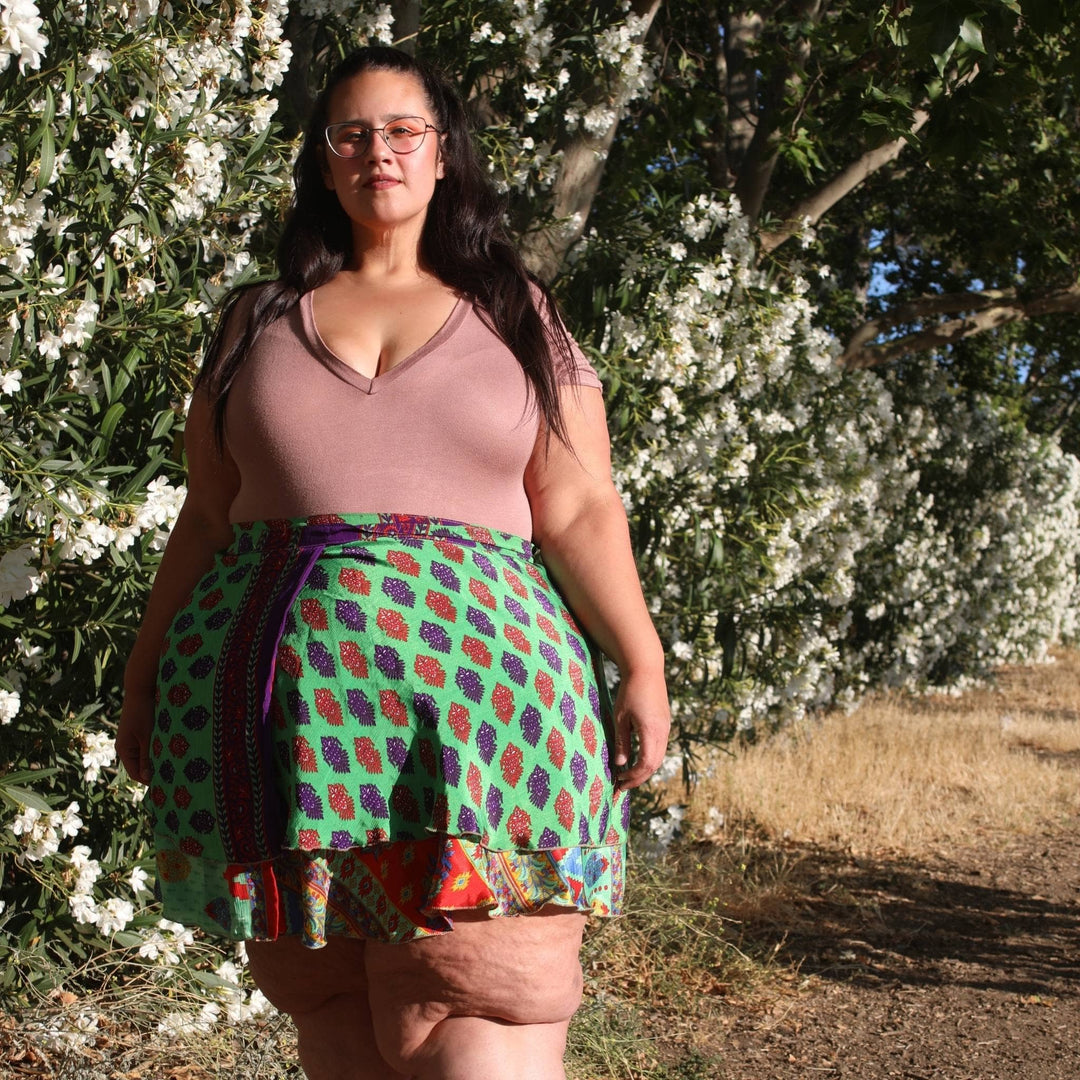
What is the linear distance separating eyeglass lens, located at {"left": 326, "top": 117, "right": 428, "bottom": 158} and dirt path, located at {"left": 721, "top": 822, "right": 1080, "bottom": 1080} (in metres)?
2.57

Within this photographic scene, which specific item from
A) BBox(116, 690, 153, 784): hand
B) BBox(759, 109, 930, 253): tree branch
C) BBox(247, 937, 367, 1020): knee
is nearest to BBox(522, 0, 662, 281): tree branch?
BBox(759, 109, 930, 253): tree branch

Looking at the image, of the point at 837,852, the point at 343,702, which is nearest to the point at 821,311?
the point at 837,852

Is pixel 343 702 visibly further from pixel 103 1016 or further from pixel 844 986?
pixel 844 986

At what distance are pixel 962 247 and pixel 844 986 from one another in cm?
633

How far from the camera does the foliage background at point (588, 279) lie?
2.77m

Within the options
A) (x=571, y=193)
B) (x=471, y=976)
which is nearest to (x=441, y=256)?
(x=471, y=976)

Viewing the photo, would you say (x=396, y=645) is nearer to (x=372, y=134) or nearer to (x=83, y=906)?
(x=372, y=134)

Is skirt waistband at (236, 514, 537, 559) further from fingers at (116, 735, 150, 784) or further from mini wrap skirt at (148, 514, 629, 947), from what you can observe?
fingers at (116, 735, 150, 784)

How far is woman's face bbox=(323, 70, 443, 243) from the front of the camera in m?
1.90

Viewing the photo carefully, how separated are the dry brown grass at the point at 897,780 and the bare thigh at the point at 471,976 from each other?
405 cm

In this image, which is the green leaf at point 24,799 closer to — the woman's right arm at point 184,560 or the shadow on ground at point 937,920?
the woman's right arm at point 184,560

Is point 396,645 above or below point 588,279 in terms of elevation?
below

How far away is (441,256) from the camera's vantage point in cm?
196

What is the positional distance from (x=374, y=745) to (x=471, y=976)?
0.32 m
